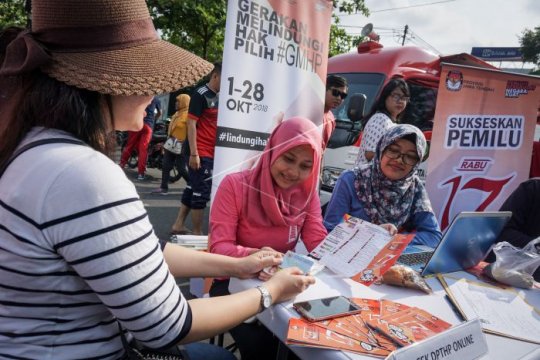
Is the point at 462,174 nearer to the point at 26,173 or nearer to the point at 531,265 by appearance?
the point at 531,265

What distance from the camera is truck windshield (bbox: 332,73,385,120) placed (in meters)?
4.39

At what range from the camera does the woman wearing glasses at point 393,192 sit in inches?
87.2

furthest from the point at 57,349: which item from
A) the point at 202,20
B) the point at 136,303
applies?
the point at 202,20

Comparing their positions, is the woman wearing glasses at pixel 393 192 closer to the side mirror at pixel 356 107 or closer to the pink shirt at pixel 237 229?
the pink shirt at pixel 237 229

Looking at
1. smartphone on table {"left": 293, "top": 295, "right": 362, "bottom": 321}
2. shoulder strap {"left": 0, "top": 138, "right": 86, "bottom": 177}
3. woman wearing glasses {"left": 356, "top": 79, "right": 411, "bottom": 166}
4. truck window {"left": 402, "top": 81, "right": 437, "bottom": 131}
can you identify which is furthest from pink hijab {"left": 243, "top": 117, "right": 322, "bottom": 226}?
truck window {"left": 402, "top": 81, "right": 437, "bottom": 131}

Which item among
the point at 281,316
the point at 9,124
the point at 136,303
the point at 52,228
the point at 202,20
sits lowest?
the point at 281,316

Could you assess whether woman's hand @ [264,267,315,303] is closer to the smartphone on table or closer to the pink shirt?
the smartphone on table

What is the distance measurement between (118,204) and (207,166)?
10.2 feet

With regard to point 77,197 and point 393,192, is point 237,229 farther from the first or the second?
point 77,197

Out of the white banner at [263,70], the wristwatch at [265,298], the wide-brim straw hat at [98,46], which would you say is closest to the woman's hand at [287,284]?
the wristwatch at [265,298]

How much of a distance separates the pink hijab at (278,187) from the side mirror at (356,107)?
2.44 m

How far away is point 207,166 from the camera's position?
12.6 feet

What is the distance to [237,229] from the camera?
1.83m

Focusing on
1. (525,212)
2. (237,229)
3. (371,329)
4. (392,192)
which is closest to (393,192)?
(392,192)
